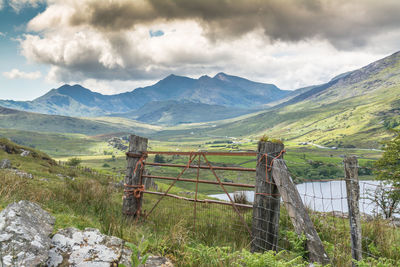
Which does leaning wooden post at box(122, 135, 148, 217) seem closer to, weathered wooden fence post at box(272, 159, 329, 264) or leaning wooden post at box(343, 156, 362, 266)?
weathered wooden fence post at box(272, 159, 329, 264)

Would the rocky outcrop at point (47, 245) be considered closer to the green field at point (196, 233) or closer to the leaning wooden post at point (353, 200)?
the green field at point (196, 233)

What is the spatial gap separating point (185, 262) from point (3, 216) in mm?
2434

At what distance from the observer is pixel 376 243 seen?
6312 mm

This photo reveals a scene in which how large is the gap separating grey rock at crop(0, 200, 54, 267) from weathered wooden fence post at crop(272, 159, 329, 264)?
3.76 meters

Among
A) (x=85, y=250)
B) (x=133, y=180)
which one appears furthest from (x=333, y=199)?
(x=133, y=180)

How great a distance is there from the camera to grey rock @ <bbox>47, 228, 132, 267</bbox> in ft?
11.2

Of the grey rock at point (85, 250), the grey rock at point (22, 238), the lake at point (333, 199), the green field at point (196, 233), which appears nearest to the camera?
the grey rock at point (22, 238)

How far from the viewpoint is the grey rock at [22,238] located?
2857mm

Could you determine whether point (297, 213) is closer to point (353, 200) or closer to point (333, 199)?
point (353, 200)

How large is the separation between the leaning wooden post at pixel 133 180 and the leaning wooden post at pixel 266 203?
345 cm

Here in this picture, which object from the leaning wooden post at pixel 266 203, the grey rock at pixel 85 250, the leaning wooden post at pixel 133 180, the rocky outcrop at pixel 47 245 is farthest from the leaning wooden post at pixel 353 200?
the leaning wooden post at pixel 133 180

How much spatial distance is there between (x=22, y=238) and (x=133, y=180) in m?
4.35

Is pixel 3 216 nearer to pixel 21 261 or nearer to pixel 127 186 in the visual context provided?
pixel 21 261

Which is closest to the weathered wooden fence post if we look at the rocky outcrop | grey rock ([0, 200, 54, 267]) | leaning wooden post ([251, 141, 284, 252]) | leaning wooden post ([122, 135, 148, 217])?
leaning wooden post ([251, 141, 284, 252])
